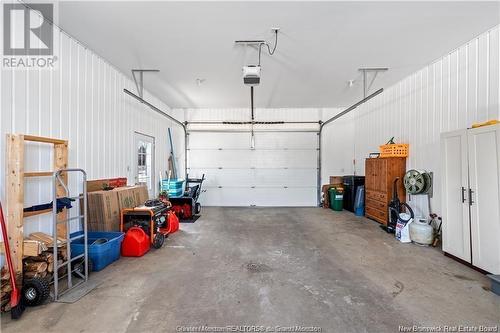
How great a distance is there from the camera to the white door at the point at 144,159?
18.0 ft

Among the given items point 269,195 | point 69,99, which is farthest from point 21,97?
point 269,195

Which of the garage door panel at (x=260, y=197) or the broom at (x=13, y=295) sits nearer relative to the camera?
the broom at (x=13, y=295)

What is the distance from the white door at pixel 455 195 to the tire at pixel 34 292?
16.4 feet

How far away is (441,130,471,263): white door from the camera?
10.4 ft

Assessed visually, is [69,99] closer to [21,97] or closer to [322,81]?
[21,97]

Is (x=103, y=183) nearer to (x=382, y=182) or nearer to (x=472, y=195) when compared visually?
(x=472, y=195)

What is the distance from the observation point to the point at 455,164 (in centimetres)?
333

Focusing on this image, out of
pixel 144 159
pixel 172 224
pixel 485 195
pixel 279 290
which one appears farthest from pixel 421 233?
pixel 144 159

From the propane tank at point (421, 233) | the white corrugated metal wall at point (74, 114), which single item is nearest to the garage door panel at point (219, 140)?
the white corrugated metal wall at point (74, 114)

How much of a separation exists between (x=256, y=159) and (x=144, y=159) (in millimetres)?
3617

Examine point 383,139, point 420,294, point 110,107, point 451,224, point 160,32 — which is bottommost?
point 420,294

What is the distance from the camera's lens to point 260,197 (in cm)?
804

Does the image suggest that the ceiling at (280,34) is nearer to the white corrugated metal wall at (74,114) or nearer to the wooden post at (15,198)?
the white corrugated metal wall at (74,114)

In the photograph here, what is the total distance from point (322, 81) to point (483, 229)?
3.91 meters
